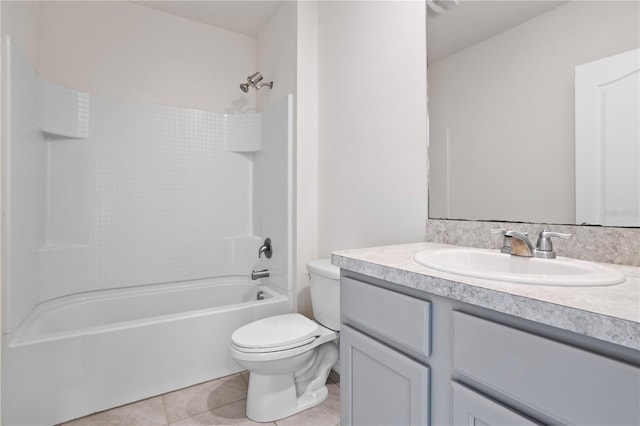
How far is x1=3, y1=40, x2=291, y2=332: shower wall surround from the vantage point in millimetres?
1723

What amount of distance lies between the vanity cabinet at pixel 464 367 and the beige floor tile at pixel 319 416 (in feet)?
2.04

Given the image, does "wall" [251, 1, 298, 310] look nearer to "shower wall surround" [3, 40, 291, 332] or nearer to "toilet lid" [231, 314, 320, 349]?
"shower wall surround" [3, 40, 291, 332]

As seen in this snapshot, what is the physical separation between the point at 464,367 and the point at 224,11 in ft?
9.15

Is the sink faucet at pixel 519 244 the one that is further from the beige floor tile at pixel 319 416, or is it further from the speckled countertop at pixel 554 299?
the beige floor tile at pixel 319 416

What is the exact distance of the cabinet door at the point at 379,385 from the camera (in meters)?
0.78

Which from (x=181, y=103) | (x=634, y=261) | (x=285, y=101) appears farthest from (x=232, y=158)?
(x=634, y=261)

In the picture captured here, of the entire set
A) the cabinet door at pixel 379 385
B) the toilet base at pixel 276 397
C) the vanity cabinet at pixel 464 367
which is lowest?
the toilet base at pixel 276 397

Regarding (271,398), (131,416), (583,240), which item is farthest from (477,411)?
(131,416)

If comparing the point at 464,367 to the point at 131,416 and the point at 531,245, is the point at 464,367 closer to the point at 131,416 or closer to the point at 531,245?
the point at 531,245

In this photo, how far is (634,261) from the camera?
2.76 ft

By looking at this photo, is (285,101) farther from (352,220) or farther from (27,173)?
(27,173)

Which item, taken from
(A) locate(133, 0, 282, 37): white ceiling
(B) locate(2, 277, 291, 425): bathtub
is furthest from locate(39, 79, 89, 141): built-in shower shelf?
(B) locate(2, 277, 291, 425): bathtub

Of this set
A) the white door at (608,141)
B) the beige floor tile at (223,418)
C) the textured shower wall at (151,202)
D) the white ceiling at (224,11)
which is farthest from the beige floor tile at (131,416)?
the white ceiling at (224,11)

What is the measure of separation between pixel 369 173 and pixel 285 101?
901 millimetres
